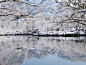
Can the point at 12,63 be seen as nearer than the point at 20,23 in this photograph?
Yes

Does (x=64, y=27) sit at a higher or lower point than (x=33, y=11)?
lower

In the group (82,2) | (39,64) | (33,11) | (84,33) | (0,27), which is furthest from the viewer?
(0,27)

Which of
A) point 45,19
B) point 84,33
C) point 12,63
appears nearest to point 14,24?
point 45,19

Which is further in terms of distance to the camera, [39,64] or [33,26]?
[33,26]

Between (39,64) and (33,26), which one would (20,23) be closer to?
(33,26)

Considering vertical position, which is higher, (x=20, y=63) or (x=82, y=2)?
(x=82, y=2)

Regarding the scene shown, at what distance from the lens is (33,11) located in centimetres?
2688

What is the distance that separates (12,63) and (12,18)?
2849cm

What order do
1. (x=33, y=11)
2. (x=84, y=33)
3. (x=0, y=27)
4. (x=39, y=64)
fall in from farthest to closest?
(x=0, y=27) → (x=33, y=11) → (x=84, y=33) → (x=39, y=64)

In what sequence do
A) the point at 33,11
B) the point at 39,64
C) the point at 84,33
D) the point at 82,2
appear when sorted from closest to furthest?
1. the point at 39,64
2. the point at 82,2
3. the point at 84,33
4. the point at 33,11

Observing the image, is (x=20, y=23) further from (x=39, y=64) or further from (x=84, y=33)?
(x=39, y=64)

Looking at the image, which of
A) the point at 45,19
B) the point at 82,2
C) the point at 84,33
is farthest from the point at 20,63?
the point at 45,19

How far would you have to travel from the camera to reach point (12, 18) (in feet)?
102

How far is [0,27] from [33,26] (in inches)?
183
